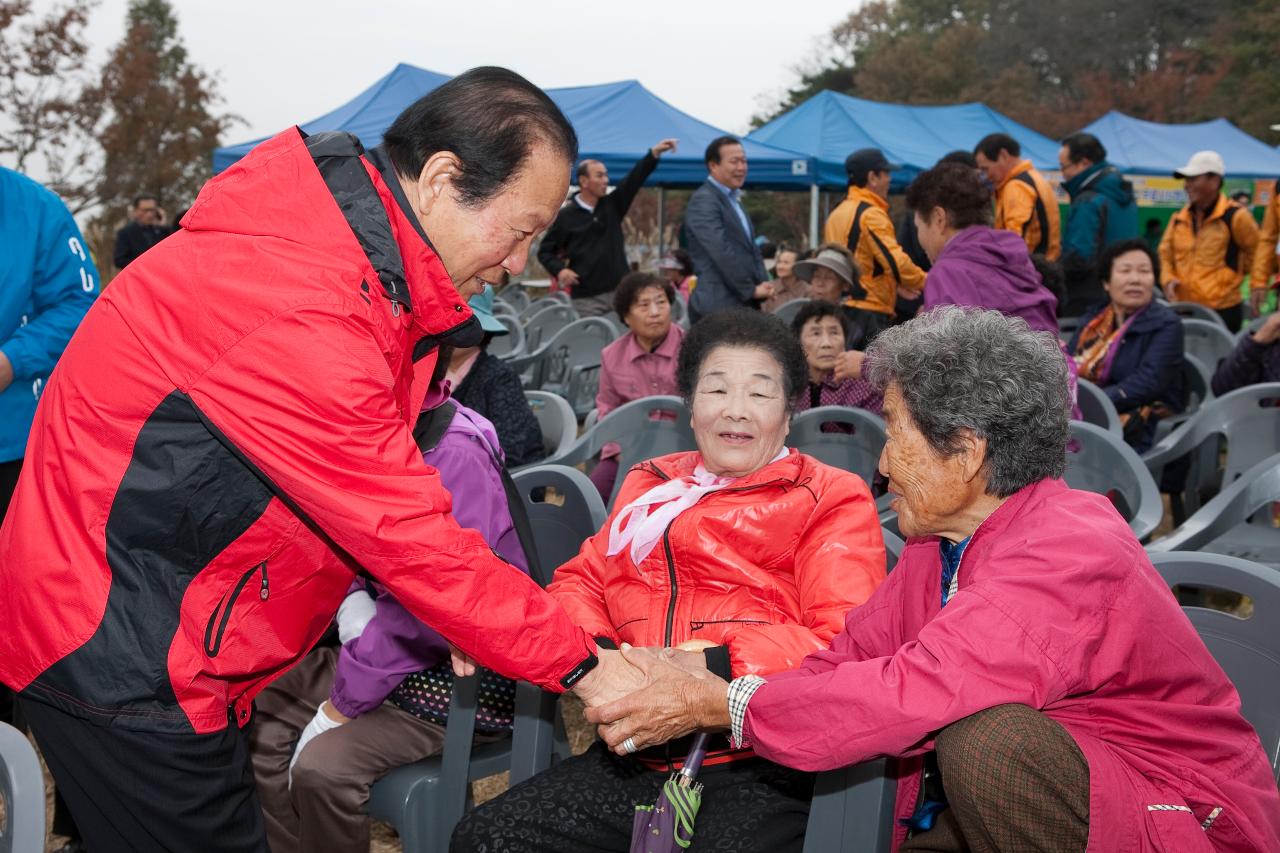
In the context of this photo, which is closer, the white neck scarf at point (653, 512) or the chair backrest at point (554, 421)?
the white neck scarf at point (653, 512)

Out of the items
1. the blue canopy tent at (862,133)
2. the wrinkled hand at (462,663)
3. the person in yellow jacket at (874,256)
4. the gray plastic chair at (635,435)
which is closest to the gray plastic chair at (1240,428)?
the person in yellow jacket at (874,256)

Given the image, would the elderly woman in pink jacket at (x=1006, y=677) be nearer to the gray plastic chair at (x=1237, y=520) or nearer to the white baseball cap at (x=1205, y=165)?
the gray plastic chair at (x=1237, y=520)

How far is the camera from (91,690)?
156 centimetres

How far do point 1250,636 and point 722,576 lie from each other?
1.02 m

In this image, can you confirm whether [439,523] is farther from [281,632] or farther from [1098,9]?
[1098,9]

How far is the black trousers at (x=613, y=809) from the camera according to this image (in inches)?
77.7

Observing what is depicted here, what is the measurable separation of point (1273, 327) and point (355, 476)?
4234mm

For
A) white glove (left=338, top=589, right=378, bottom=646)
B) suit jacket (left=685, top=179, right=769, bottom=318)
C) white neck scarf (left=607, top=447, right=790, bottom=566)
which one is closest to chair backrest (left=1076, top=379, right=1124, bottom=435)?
white neck scarf (left=607, top=447, right=790, bottom=566)

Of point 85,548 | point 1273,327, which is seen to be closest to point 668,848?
point 85,548

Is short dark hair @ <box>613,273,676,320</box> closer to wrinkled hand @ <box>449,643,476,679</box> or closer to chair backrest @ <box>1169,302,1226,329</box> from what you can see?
wrinkled hand @ <box>449,643,476,679</box>

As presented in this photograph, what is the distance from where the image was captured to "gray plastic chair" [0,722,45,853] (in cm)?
125

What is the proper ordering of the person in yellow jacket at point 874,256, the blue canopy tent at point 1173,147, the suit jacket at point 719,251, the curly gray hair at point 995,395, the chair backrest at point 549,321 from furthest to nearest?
the blue canopy tent at point 1173,147
the chair backrest at point 549,321
the suit jacket at point 719,251
the person in yellow jacket at point 874,256
the curly gray hair at point 995,395

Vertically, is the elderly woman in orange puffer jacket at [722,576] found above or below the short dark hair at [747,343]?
below

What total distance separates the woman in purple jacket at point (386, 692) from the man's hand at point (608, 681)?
48 centimetres
